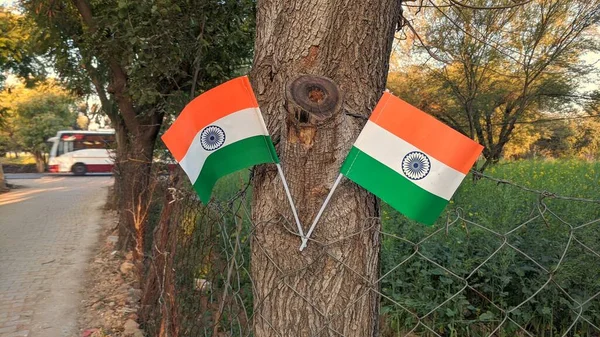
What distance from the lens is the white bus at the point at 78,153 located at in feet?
90.5

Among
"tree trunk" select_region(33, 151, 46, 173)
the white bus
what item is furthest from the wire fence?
"tree trunk" select_region(33, 151, 46, 173)

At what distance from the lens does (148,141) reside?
7766 mm

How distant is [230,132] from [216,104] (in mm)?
103

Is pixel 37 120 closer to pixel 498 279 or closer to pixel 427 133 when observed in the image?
pixel 498 279

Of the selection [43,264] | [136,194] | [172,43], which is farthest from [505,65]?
[43,264]

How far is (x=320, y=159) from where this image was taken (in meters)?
1.40

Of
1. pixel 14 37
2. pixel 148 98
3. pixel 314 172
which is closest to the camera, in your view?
pixel 314 172

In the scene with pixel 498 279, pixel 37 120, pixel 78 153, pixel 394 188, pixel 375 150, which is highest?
pixel 37 120

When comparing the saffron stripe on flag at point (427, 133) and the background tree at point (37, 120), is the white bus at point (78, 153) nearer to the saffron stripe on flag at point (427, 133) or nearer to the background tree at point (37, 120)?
the background tree at point (37, 120)

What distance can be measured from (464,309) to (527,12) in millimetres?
7967

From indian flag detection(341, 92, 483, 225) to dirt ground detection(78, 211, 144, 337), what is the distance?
11.3 ft

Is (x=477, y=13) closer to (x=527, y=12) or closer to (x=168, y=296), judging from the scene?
(x=527, y=12)

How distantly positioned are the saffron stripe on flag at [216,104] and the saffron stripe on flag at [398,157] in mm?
369

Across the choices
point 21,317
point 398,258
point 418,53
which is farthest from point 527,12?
point 21,317
